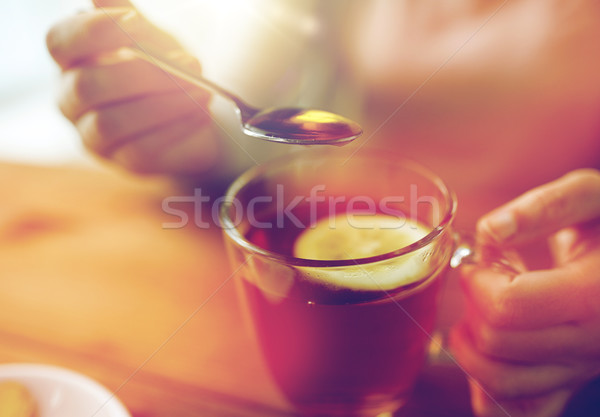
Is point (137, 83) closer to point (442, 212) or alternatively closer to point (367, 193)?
point (367, 193)

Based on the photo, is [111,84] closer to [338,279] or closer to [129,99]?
[129,99]

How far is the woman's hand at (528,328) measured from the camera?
17.9 inches

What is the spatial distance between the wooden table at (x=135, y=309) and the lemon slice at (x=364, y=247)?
0.16m

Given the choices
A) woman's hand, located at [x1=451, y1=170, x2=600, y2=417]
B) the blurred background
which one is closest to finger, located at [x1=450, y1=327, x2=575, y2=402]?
woman's hand, located at [x1=451, y1=170, x2=600, y2=417]

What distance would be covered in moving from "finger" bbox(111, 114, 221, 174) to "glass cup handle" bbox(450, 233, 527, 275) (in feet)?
1.85

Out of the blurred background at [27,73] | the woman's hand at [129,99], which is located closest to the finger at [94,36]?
the woman's hand at [129,99]

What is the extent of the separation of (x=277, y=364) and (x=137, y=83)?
526mm

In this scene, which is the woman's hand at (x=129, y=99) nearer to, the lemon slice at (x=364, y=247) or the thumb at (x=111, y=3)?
the thumb at (x=111, y=3)

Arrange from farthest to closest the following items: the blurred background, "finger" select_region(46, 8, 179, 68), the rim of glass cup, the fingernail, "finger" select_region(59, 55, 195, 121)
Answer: the blurred background < "finger" select_region(59, 55, 195, 121) < "finger" select_region(46, 8, 179, 68) < the fingernail < the rim of glass cup

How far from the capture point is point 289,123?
49 centimetres

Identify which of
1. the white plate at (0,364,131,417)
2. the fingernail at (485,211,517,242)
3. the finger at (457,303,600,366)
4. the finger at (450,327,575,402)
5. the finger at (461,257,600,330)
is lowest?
the white plate at (0,364,131,417)

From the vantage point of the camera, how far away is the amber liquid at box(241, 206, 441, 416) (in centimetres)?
41

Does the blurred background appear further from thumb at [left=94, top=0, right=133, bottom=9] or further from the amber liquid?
the amber liquid

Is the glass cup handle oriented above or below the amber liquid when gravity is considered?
above
